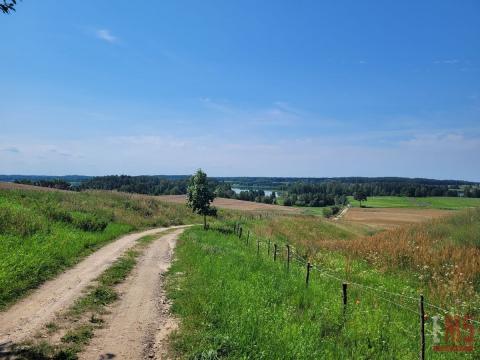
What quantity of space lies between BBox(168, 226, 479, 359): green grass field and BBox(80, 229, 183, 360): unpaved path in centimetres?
44

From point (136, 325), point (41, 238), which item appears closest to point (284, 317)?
point (136, 325)

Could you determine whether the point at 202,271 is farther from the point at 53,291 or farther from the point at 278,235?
the point at 278,235

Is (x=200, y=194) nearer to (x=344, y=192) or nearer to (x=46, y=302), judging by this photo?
(x=46, y=302)

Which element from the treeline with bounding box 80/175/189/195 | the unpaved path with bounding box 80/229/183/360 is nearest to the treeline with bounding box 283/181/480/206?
the treeline with bounding box 80/175/189/195

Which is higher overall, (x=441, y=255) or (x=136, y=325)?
(x=441, y=255)

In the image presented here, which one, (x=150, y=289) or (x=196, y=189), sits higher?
(x=196, y=189)

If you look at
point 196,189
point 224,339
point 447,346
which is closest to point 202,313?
point 224,339

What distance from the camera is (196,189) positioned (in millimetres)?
35969

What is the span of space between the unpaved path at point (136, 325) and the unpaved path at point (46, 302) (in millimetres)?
1452

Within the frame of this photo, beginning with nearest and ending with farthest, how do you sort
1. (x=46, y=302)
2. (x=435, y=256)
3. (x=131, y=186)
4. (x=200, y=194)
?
(x=46, y=302)
(x=435, y=256)
(x=200, y=194)
(x=131, y=186)

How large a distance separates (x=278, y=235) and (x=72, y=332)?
1239 inches

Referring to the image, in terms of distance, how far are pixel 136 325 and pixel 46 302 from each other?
330 cm

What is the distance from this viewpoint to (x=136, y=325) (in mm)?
8820

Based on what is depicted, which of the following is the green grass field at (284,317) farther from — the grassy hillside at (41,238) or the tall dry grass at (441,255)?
the grassy hillside at (41,238)
